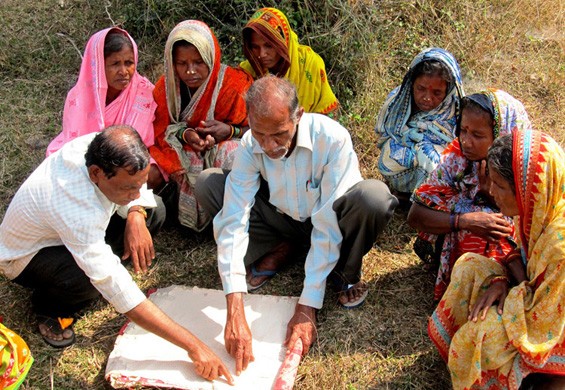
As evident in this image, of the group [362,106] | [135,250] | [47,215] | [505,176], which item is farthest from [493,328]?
[362,106]

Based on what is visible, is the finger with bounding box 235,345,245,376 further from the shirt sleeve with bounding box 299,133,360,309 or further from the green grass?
the shirt sleeve with bounding box 299,133,360,309

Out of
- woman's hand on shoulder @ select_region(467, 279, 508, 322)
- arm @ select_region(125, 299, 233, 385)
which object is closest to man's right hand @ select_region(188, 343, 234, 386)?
A: arm @ select_region(125, 299, 233, 385)

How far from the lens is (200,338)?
2877mm

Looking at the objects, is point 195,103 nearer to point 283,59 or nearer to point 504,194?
point 283,59

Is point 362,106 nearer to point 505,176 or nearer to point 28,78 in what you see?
point 505,176

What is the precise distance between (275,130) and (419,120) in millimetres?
1366

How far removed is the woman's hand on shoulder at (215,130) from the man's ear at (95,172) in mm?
1106

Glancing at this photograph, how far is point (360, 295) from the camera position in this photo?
312 centimetres

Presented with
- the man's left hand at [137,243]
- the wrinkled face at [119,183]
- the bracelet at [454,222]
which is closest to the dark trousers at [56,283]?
the man's left hand at [137,243]

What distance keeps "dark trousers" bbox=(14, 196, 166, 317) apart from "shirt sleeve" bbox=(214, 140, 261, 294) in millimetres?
713

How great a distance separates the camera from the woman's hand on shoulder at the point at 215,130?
3.58 m

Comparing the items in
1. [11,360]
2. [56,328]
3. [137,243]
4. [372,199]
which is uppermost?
[372,199]

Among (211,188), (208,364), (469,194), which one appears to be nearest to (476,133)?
(469,194)

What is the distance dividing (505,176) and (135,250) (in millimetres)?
1820
